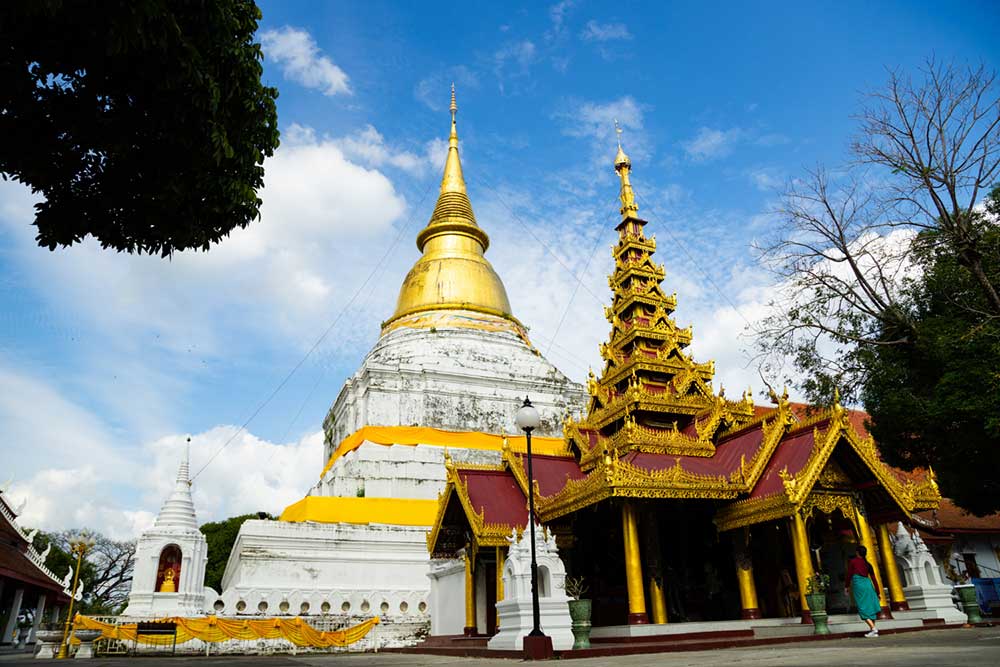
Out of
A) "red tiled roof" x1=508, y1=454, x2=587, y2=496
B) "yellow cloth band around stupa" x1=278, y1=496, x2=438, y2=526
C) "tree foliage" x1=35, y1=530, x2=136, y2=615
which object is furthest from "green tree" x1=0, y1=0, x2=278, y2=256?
"tree foliage" x1=35, y1=530, x2=136, y2=615

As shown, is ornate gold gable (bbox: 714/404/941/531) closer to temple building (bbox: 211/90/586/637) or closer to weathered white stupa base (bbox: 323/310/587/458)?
temple building (bbox: 211/90/586/637)

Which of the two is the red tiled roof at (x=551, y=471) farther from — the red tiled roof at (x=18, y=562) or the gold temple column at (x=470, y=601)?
the red tiled roof at (x=18, y=562)

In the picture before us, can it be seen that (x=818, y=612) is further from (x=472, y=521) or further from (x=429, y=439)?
(x=429, y=439)

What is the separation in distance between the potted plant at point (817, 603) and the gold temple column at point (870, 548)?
1.56 m

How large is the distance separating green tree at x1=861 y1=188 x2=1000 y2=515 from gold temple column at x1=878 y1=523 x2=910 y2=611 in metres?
3.53

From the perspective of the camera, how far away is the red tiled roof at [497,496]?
538 inches

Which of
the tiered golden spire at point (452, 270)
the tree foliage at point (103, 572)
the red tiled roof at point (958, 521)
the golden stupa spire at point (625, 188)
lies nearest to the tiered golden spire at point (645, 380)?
the golden stupa spire at point (625, 188)

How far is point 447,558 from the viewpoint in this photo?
16.4 m

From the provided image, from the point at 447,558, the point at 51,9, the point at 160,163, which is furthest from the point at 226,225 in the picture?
the point at 447,558

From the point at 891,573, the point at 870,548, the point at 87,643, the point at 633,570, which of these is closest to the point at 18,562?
the point at 87,643

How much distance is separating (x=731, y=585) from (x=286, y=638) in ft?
35.6

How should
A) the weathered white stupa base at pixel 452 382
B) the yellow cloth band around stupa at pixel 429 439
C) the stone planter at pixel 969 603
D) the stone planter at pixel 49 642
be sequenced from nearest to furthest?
the stone planter at pixel 969 603
the stone planter at pixel 49 642
the yellow cloth band around stupa at pixel 429 439
the weathered white stupa base at pixel 452 382

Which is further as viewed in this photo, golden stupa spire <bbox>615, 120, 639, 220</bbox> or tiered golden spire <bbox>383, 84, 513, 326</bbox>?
tiered golden spire <bbox>383, 84, 513, 326</bbox>

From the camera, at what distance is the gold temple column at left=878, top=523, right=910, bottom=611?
12.4 meters
